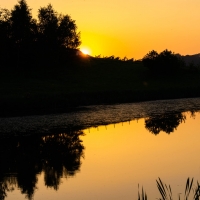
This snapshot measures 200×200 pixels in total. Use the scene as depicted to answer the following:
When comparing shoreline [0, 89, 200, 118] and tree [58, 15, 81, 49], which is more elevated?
Answer: tree [58, 15, 81, 49]

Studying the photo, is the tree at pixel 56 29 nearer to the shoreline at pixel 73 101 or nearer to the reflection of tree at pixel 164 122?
the shoreline at pixel 73 101

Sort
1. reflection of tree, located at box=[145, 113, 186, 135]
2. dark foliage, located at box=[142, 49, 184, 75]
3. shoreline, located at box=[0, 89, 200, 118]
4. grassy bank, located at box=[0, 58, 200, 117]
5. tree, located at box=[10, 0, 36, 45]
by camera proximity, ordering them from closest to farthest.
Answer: reflection of tree, located at box=[145, 113, 186, 135] → shoreline, located at box=[0, 89, 200, 118] → grassy bank, located at box=[0, 58, 200, 117] → tree, located at box=[10, 0, 36, 45] → dark foliage, located at box=[142, 49, 184, 75]

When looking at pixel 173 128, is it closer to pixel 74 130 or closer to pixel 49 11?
pixel 74 130

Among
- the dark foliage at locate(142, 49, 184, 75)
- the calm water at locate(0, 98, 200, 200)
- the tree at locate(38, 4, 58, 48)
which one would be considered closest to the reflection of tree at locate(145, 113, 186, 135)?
the calm water at locate(0, 98, 200, 200)

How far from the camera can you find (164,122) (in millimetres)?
39438

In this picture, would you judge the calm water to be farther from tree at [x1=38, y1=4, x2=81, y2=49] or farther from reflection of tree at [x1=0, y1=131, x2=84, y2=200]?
tree at [x1=38, y1=4, x2=81, y2=49]

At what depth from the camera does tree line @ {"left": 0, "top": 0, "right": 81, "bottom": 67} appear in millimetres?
83938

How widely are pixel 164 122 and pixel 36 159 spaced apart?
18.1m

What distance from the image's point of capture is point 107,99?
59.9 metres

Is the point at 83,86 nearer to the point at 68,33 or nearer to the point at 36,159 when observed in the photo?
the point at 68,33

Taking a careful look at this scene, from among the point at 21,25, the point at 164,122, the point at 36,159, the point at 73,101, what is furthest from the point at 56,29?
the point at 36,159

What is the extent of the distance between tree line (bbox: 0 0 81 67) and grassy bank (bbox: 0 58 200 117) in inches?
101

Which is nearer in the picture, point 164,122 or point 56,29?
point 164,122

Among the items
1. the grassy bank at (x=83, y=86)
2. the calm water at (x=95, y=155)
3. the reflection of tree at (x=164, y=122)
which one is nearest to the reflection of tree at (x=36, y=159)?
the calm water at (x=95, y=155)
